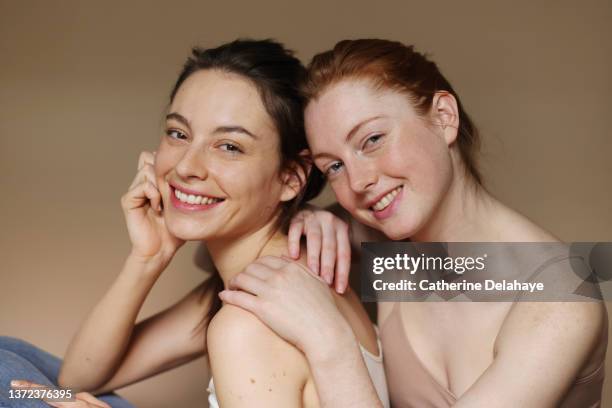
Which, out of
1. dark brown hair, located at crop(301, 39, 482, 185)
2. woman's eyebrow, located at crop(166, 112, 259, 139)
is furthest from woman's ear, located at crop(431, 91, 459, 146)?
woman's eyebrow, located at crop(166, 112, 259, 139)

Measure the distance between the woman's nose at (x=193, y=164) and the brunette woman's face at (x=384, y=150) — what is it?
0.84ft

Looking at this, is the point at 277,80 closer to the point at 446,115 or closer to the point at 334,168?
the point at 334,168

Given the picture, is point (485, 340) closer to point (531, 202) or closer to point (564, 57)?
point (531, 202)

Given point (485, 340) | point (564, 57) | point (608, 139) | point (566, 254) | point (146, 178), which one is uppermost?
point (564, 57)

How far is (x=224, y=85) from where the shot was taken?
155 cm

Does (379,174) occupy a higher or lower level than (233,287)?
higher

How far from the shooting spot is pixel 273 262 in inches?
58.5

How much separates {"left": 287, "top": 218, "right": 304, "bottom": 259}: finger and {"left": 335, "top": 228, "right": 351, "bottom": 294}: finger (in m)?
0.09

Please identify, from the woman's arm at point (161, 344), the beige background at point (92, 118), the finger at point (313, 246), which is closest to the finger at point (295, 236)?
the finger at point (313, 246)

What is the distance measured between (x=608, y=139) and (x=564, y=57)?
0.32 meters

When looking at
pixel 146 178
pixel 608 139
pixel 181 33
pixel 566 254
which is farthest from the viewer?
pixel 181 33

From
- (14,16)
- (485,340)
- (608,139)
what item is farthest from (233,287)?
(14,16)

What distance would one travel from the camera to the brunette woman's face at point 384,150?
148cm

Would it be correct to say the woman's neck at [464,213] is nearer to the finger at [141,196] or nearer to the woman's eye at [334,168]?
the woman's eye at [334,168]
